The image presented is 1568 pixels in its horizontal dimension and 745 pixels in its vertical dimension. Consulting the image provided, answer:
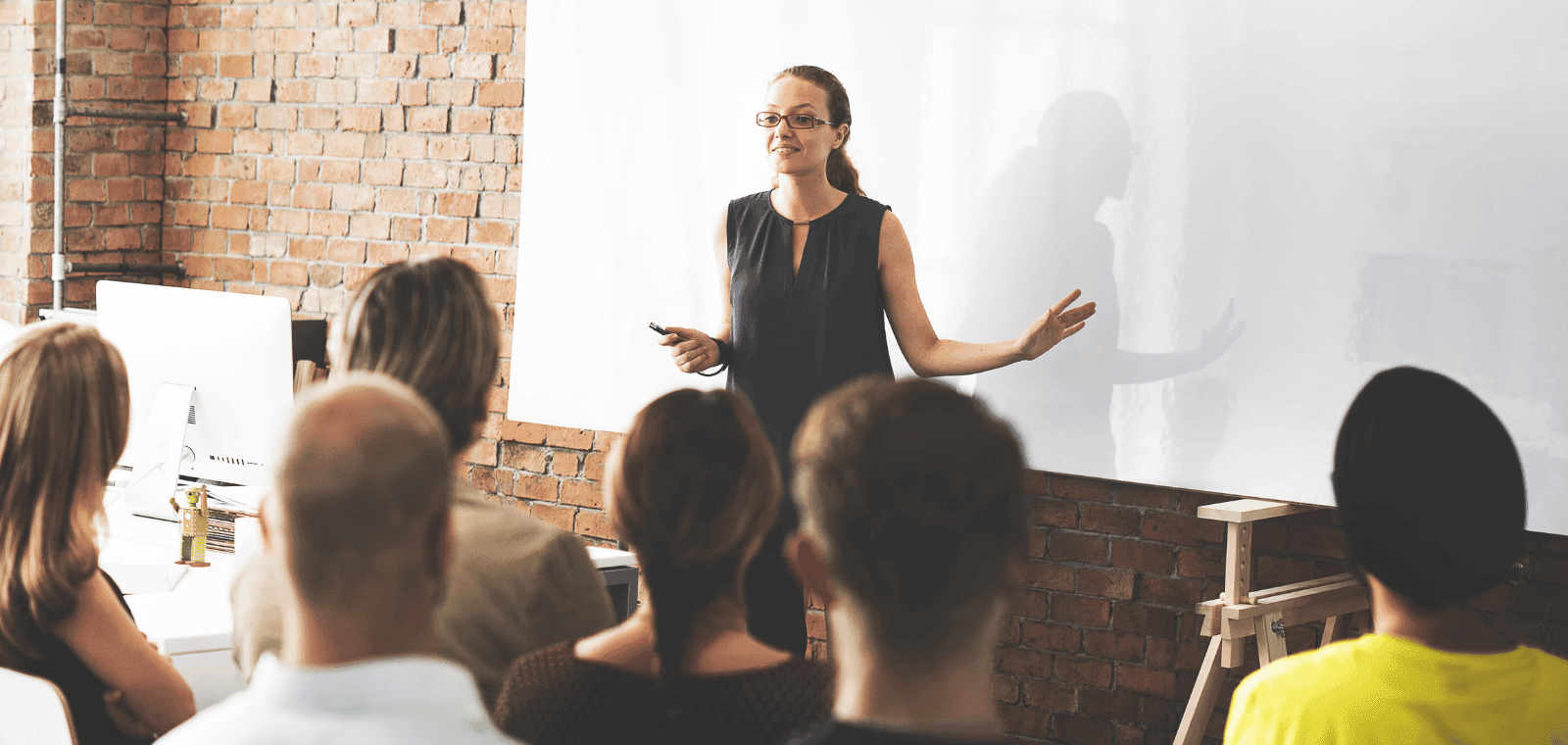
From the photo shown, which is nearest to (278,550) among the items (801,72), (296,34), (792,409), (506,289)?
(792,409)

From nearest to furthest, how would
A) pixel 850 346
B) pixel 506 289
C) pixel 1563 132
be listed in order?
pixel 1563 132
pixel 850 346
pixel 506 289

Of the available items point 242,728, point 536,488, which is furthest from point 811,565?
point 536,488

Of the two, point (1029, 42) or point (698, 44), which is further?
point (698, 44)

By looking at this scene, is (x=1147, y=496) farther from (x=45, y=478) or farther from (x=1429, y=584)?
(x=45, y=478)

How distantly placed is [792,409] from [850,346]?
0.16 m

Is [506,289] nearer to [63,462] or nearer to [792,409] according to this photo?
[792,409]

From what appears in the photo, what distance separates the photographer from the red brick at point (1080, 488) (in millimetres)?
2896

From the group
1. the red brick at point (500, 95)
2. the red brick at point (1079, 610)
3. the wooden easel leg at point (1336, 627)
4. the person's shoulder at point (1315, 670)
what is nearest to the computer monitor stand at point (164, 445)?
the red brick at point (500, 95)

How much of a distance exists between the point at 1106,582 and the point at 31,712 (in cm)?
212

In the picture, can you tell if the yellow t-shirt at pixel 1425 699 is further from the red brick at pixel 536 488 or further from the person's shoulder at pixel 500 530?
the red brick at pixel 536 488

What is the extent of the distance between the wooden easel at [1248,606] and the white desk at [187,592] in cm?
106

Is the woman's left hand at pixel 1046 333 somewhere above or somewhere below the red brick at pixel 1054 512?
above

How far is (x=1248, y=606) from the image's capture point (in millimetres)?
2443

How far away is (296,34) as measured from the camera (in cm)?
410
